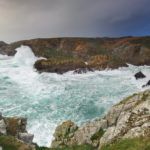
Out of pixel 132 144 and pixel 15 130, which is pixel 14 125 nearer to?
pixel 15 130

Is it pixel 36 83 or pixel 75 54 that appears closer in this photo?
pixel 36 83

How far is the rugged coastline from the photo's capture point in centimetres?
1650

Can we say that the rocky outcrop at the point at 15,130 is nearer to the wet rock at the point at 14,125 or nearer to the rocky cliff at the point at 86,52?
the wet rock at the point at 14,125

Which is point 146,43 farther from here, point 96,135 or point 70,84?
point 96,135

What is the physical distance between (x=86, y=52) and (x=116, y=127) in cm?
7780

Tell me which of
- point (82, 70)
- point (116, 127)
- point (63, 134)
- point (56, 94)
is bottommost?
point (82, 70)

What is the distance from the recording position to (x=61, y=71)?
75.4 m

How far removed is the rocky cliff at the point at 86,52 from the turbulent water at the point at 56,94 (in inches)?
148

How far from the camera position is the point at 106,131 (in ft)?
65.3

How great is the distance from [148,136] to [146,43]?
82.5 metres

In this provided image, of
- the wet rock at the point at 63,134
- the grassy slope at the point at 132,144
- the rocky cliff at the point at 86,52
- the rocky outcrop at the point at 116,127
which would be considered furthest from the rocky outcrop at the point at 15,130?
the rocky cliff at the point at 86,52

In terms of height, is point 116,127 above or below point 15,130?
Answer: above

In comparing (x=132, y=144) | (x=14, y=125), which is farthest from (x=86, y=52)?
(x=132, y=144)

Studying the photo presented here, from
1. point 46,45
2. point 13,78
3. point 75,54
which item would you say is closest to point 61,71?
point 13,78
